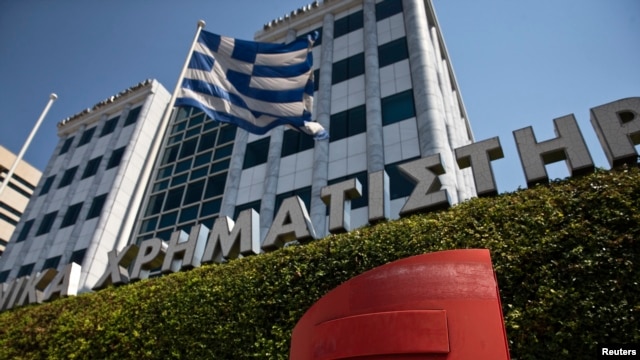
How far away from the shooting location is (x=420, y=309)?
5758 mm

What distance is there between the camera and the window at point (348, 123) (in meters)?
22.4

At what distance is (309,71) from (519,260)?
8662 millimetres

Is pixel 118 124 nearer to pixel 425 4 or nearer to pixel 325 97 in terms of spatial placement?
pixel 325 97

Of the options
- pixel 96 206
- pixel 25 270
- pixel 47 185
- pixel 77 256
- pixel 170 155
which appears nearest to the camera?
pixel 77 256

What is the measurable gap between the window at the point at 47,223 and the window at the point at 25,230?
4.34 feet

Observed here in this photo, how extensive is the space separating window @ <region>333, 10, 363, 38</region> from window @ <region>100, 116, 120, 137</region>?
20138mm

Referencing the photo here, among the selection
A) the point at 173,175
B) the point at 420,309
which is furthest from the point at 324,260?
the point at 173,175

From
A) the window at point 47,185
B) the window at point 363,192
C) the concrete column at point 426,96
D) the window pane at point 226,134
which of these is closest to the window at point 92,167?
the window at point 47,185

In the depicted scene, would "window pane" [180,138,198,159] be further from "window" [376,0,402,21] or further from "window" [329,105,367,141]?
"window" [376,0,402,21]

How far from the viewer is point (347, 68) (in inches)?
1009

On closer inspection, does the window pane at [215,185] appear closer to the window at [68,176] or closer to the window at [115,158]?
the window at [115,158]

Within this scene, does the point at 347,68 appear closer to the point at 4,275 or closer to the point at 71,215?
the point at 71,215

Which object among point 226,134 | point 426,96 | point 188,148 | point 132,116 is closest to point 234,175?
point 226,134

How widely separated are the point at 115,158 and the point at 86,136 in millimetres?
6522
